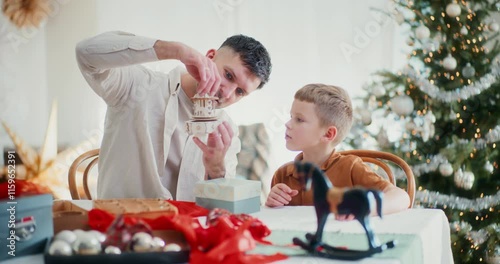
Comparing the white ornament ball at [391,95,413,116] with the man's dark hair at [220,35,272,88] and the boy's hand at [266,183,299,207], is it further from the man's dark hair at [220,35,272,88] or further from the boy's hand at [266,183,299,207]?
the boy's hand at [266,183,299,207]

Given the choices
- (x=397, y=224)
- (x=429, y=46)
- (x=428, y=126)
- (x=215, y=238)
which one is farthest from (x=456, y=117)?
(x=215, y=238)

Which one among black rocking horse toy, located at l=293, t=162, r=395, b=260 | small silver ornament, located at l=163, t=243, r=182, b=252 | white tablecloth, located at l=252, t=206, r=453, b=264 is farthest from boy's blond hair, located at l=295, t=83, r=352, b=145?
small silver ornament, located at l=163, t=243, r=182, b=252

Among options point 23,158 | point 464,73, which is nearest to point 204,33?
point 23,158

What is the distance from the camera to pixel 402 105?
114 inches

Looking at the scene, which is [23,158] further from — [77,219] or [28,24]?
[77,219]

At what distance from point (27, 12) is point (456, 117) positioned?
2.50 m

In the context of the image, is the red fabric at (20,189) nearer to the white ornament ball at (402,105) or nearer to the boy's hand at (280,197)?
the boy's hand at (280,197)

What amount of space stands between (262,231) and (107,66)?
2.73ft

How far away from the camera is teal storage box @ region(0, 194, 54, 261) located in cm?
93

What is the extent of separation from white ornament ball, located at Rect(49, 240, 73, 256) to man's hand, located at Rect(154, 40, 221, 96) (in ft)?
2.22

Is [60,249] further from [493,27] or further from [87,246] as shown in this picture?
[493,27]

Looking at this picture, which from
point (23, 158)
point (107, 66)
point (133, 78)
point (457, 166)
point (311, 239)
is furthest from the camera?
point (23, 158)

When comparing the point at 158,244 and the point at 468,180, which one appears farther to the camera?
the point at 468,180

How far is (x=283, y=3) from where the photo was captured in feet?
13.0
